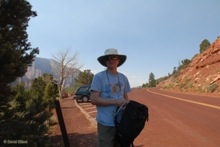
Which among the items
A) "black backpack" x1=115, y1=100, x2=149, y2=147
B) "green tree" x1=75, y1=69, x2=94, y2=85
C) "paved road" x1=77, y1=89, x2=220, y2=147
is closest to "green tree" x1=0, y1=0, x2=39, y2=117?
"black backpack" x1=115, y1=100, x2=149, y2=147

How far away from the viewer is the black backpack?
3.41 m

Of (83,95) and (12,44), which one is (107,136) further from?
(83,95)

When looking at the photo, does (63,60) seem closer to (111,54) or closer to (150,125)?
(150,125)

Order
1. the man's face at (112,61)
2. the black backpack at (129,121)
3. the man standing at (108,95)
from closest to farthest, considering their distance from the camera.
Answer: the black backpack at (129,121) < the man standing at (108,95) < the man's face at (112,61)

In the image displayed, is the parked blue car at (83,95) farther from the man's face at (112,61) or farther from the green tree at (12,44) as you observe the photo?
the man's face at (112,61)

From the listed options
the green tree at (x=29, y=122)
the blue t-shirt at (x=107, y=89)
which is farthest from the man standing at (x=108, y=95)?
the green tree at (x=29, y=122)

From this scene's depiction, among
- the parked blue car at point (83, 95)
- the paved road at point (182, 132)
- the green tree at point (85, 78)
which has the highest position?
the green tree at point (85, 78)

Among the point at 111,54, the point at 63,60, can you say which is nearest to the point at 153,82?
the point at 63,60

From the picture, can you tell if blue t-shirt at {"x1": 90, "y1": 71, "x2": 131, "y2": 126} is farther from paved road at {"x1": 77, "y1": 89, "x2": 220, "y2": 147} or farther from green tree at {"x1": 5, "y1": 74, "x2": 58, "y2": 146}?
paved road at {"x1": 77, "y1": 89, "x2": 220, "y2": 147}

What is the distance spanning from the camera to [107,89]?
3.70 meters

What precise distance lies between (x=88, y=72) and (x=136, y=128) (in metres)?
55.6

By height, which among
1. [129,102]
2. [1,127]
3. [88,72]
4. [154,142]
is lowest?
[154,142]

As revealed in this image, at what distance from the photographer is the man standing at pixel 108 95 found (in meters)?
3.60

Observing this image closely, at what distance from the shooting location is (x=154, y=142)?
7410 mm
